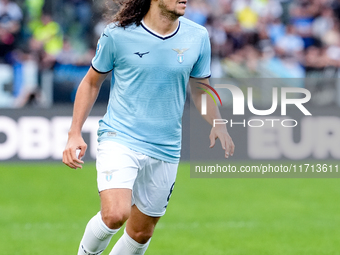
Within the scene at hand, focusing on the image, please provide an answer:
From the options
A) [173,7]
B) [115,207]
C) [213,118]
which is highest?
[173,7]

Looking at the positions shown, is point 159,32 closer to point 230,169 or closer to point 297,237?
point 297,237

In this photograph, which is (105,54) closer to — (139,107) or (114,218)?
(139,107)

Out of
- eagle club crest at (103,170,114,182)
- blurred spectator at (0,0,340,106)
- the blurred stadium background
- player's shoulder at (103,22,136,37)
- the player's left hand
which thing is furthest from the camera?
blurred spectator at (0,0,340,106)

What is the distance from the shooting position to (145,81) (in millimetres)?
4398

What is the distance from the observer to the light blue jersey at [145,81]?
4.38m

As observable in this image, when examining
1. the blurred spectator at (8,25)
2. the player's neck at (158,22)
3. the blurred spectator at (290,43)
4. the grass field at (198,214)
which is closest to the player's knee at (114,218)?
the player's neck at (158,22)

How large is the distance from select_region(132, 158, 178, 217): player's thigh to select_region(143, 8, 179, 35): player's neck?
902 mm

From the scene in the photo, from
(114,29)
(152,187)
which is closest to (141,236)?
(152,187)

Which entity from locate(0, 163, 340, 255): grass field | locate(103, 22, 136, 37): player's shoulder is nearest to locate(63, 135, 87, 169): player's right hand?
locate(103, 22, 136, 37): player's shoulder

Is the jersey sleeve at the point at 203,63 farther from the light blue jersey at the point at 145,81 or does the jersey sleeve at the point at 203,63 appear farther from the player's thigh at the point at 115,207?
the player's thigh at the point at 115,207

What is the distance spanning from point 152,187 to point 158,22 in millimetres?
1152

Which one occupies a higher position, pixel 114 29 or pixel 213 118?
→ pixel 114 29

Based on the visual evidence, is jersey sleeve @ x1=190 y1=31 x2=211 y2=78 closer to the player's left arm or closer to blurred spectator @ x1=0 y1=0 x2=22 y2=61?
the player's left arm

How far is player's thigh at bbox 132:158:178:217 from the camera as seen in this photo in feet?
14.8
